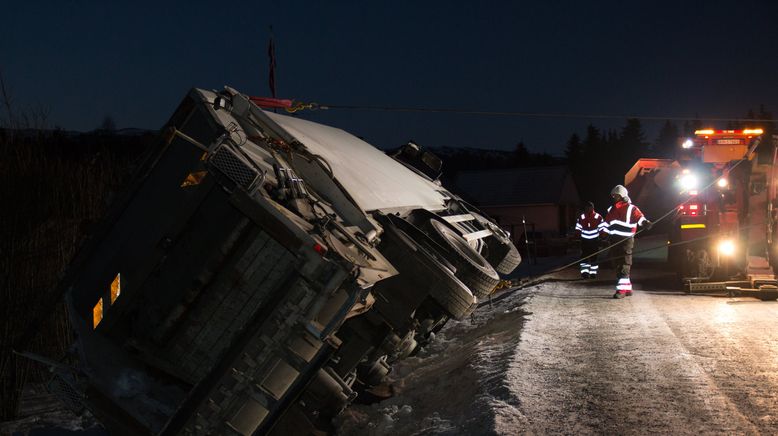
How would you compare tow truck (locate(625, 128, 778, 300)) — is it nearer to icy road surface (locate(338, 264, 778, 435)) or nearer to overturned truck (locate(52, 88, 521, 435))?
icy road surface (locate(338, 264, 778, 435))

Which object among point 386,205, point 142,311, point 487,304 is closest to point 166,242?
point 142,311

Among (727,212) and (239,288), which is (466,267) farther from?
(727,212)

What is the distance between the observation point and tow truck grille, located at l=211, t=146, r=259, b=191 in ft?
12.5

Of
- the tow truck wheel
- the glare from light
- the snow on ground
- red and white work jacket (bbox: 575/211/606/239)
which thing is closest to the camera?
the snow on ground

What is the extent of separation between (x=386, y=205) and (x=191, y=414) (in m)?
2.67

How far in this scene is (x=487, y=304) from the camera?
10820mm

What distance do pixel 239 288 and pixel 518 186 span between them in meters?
40.4

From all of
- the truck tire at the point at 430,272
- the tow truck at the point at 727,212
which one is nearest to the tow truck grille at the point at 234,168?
the truck tire at the point at 430,272

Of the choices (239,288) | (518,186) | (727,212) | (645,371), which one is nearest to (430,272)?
(239,288)

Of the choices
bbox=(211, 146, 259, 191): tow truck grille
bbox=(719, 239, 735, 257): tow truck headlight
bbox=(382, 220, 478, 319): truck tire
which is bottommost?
bbox=(211, 146, 259, 191): tow truck grille

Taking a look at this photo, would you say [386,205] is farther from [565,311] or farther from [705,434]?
[565,311]

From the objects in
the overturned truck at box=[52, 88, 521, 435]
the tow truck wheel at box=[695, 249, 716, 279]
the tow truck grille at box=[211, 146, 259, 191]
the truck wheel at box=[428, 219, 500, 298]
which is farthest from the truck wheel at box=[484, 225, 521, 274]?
the tow truck grille at box=[211, 146, 259, 191]

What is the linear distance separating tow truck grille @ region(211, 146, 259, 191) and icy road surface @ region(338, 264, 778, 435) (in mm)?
2260

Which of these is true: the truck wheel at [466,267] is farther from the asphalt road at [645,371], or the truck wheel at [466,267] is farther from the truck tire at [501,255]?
the truck tire at [501,255]
